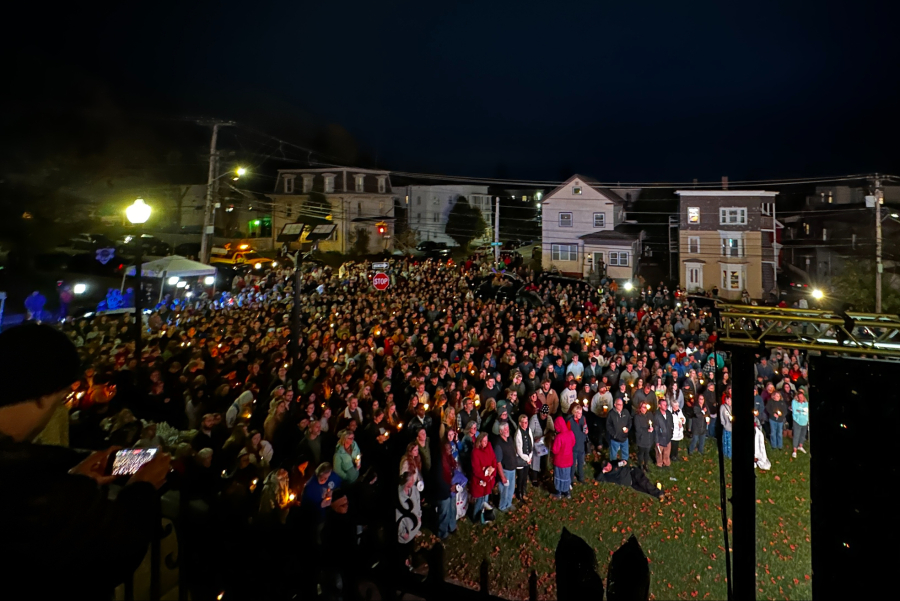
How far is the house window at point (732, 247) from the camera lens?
117ft

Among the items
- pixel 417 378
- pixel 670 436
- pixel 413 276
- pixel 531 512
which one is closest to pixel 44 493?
pixel 531 512

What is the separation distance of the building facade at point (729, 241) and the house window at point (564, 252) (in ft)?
26.0

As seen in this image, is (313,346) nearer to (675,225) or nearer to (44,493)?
(44,493)

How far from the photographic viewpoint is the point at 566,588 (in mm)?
1731

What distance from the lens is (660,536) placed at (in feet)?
22.6

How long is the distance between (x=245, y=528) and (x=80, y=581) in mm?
634

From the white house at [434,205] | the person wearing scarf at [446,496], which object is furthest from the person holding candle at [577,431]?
the white house at [434,205]

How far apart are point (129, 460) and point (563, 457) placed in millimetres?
7128

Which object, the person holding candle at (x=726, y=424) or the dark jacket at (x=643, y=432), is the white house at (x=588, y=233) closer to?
the person holding candle at (x=726, y=424)

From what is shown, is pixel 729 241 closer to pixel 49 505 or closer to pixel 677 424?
pixel 677 424

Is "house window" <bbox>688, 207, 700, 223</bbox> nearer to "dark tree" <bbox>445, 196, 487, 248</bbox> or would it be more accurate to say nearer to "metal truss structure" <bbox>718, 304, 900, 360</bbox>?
"dark tree" <bbox>445, 196, 487, 248</bbox>

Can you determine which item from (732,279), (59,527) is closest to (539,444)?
(59,527)

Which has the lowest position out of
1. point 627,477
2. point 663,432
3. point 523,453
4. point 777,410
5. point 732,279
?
point 627,477

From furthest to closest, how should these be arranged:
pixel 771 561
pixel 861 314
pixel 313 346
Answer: pixel 313 346, pixel 771 561, pixel 861 314
